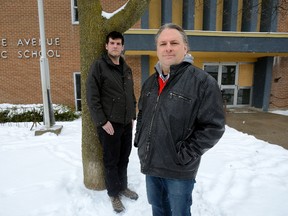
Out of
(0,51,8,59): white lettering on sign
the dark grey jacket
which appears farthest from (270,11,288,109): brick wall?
(0,51,8,59): white lettering on sign

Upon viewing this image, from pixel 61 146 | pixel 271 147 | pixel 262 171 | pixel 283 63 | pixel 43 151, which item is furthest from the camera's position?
pixel 283 63

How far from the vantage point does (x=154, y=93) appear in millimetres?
2033

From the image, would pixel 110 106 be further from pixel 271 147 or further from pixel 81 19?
pixel 271 147

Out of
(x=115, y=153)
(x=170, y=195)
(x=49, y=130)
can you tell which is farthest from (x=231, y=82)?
(x=170, y=195)

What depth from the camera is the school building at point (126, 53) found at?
9.73m

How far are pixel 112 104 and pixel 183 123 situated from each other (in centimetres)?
113

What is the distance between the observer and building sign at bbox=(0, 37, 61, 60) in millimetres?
10258

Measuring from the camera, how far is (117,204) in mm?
2828

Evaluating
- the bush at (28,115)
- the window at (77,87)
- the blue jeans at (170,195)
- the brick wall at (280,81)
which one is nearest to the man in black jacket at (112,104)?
the blue jeans at (170,195)

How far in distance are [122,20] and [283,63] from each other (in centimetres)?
1101

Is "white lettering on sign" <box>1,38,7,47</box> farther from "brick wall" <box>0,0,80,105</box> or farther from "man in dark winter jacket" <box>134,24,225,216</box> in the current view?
"man in dark winter jacket" <box>134,24,225,216</box>

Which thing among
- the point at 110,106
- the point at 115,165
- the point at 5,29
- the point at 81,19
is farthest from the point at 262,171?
the point at 5,29

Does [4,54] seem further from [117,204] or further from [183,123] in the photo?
[183,123]

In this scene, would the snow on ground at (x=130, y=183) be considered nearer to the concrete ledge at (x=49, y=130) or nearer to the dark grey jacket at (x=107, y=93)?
the concrete ledge at (x=49, y=130)
